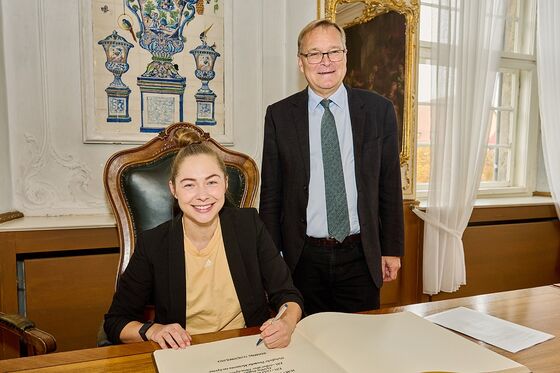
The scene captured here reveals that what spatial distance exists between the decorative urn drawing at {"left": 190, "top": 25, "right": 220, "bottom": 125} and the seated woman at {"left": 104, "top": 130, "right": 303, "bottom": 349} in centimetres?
145

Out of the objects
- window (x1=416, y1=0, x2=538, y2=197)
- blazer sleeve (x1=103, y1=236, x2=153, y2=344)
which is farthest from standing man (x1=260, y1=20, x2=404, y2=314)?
window (x1=416, y1=0, x2=538, y2=197)

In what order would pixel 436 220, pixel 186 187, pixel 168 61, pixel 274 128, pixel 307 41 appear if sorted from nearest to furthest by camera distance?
pixel 186 187
pixel 307 41
pixel 274 128
pixel 168 61
pixel 436 220

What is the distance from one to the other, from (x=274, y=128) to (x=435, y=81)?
1.41m

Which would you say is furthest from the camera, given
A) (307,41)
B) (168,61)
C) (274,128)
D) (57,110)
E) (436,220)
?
(436,220)

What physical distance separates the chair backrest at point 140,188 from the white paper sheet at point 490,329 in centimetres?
87

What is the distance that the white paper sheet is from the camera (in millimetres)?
1125

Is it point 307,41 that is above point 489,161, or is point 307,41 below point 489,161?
above

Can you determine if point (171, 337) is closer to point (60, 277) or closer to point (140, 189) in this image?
point (140, 189)

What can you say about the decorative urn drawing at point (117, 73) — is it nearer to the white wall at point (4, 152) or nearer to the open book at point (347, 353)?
the white wall at point (4, 152)

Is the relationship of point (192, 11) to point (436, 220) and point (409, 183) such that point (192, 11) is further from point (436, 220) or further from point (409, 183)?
point (436, 220)

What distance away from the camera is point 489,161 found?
13.0ft

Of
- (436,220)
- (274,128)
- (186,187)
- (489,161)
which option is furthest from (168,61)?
(489,161)

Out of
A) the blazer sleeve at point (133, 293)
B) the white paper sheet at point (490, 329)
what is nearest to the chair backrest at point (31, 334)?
the blazer sleeve at point (133, 293)

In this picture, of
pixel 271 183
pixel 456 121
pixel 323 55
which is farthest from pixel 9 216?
pixel 456 121
